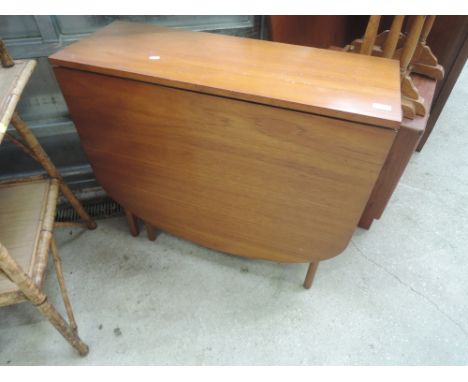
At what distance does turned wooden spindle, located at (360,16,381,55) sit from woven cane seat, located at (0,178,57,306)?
1097 mm

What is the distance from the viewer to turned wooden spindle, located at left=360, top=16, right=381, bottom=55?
3.04 feet

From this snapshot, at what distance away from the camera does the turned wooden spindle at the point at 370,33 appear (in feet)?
3.04

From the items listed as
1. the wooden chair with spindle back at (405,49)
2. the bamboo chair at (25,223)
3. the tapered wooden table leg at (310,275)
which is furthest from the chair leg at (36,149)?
the wooden chair with spindle back at (405,49)

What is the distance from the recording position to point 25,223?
37.6 inches

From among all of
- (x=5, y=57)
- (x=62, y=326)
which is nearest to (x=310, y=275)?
(x=62, y=326)

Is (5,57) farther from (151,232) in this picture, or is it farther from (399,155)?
(399,155)

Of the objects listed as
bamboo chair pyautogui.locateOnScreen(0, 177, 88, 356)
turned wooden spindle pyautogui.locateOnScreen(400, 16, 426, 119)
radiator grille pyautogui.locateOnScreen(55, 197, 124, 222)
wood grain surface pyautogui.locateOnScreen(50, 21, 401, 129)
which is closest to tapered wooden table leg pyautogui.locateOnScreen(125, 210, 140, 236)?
radiator grille pyautogui.locateOnScreen(55, 197, 124, 222)

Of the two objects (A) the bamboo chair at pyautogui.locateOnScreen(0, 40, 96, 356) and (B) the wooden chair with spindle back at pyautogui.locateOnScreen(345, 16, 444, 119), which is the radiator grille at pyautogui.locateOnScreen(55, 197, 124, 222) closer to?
(A) the bamboo chair at pyautogui.locateOnScreen(0, 40, 96, 356)

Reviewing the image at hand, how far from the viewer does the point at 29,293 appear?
2.60 ft

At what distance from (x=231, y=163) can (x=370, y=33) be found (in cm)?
58

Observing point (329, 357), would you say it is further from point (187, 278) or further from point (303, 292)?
point (187, 278)

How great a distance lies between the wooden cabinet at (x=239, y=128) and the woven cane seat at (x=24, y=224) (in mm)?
210

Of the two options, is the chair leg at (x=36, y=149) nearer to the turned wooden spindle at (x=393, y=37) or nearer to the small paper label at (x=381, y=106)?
the small paper label at (x=381, y=106)
